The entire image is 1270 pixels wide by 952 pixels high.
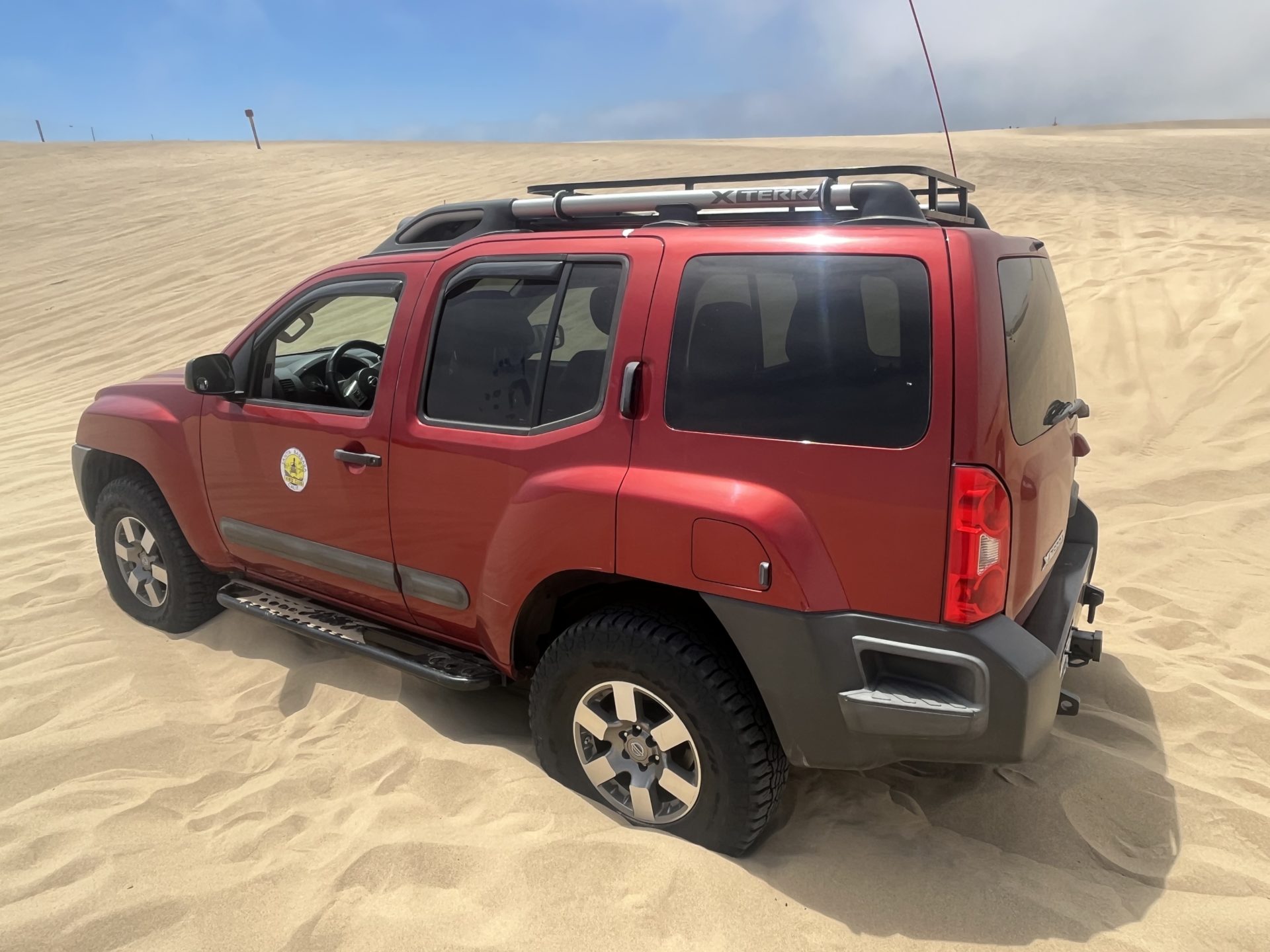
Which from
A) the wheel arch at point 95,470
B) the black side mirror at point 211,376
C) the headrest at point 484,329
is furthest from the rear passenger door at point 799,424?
the wheel arch at point 95,470

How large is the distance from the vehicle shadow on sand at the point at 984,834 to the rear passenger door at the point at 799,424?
866mm

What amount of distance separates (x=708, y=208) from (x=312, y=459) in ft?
5.68

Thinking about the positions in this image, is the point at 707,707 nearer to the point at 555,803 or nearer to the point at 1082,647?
the point at 555,803

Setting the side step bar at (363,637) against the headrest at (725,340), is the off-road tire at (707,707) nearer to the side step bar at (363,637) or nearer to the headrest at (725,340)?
the side step bar at (363,637)

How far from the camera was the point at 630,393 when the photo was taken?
255 cm

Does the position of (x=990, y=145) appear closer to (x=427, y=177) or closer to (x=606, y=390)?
(x=427, y=177)

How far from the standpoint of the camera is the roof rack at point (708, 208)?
261 cm

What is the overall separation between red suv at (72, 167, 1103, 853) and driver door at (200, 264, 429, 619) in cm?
2

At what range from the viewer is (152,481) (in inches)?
166

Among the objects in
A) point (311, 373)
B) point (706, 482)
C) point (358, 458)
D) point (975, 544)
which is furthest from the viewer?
point (311, 373)

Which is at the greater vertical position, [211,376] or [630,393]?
[630,393]

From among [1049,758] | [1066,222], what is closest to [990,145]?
[1066,222]

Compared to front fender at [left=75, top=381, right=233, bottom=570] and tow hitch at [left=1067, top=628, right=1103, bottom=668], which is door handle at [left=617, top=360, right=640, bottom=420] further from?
front fender at [left=75, top=381, right=233, bottom=570]

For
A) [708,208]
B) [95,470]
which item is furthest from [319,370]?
[708,208]
